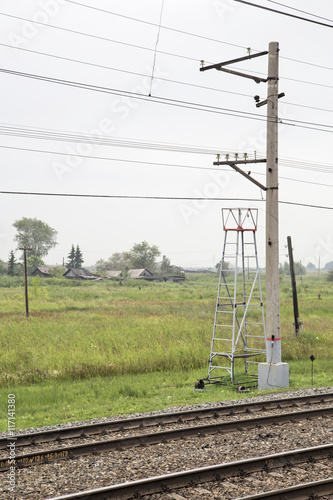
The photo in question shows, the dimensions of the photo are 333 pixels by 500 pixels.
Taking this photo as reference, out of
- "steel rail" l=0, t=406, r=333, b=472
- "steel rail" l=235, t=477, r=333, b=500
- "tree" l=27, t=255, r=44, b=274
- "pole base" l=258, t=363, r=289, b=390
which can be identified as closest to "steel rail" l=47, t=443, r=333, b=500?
"steel rail" l=235, t=477, r=333, b=500

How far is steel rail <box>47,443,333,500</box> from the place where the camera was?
601cm

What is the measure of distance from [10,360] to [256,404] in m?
8.71

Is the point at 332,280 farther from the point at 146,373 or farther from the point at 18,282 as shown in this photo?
the point at 146,373

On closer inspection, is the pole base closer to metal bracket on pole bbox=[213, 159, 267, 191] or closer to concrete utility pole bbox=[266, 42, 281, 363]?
concrete utility pole bbox=[266, 42, 281, 363]

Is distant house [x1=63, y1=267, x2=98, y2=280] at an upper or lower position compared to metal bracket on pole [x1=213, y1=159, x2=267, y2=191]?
lower

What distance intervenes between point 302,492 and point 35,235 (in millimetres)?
140547

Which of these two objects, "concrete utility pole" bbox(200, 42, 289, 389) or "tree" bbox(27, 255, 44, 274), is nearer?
"concrete utility pole" bbox(200, 42, 289, 389)

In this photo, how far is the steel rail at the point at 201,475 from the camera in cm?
601

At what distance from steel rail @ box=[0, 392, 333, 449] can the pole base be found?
1.60 metres

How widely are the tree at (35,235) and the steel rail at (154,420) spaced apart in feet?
437

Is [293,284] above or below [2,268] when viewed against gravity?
below

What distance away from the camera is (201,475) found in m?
6.61

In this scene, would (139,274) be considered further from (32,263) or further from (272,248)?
(272,248)

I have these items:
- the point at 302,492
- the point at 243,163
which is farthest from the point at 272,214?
the point at 302,492
